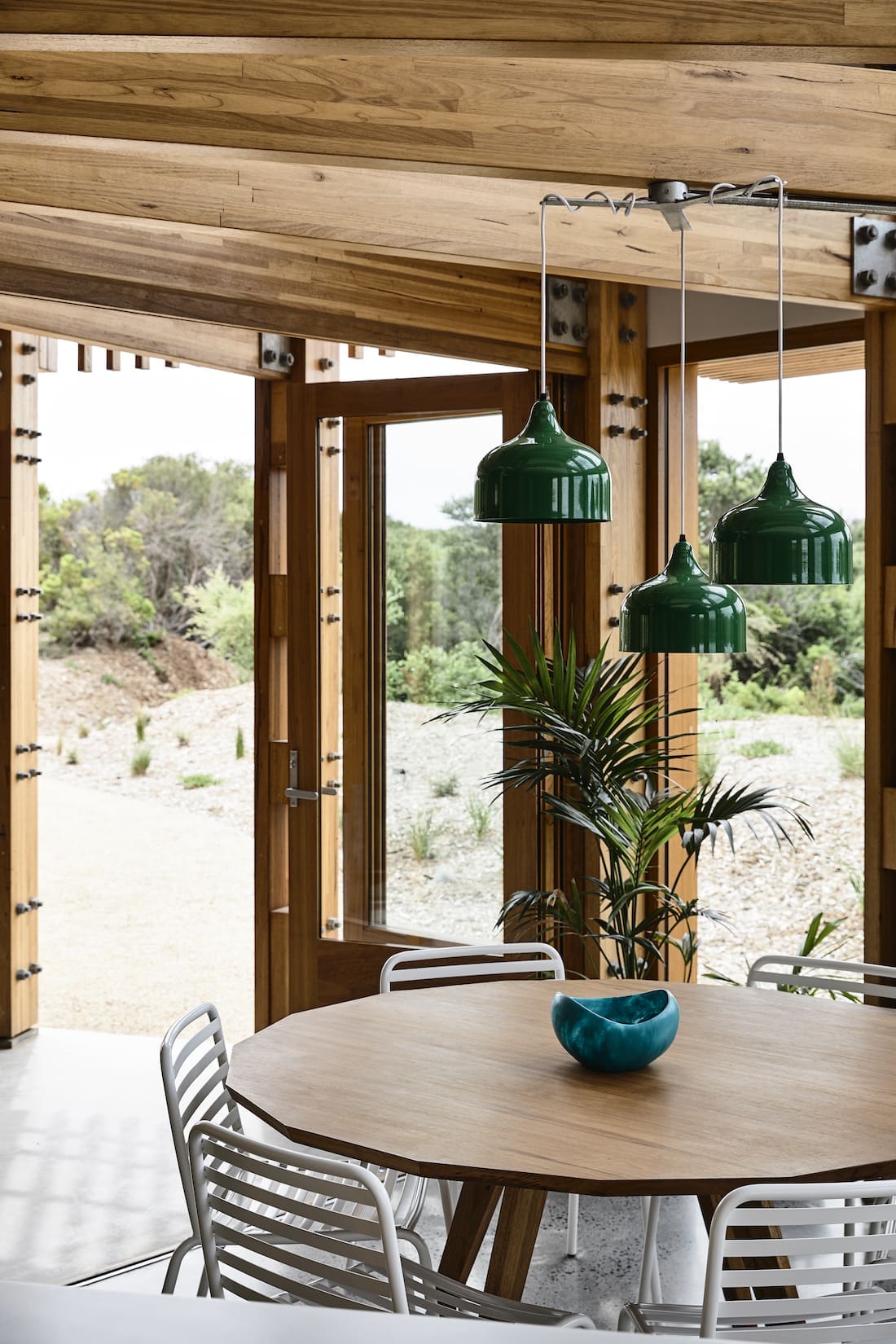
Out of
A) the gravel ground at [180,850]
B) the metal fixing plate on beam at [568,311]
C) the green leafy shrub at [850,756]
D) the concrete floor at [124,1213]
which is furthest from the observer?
the green leafy shrub at [850,756]

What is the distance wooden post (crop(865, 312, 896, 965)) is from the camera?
414 cm

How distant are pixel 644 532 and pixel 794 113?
216 centimetres

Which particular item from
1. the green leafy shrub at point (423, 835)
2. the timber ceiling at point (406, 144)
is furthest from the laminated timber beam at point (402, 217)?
the green leafy shrub at point (423, 835)

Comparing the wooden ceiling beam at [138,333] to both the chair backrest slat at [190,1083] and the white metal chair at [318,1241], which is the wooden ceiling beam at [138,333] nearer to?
the chair backrest slat at [190,1083]

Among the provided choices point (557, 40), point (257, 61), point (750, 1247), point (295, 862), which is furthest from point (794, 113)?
point (295, 862)

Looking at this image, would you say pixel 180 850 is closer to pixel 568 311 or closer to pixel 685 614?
pixel 568 311

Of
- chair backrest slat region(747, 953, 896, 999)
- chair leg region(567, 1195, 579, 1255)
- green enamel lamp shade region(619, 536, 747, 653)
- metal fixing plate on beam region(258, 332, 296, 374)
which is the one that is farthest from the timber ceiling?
chair leg region(567, 1195, 579, 1255)

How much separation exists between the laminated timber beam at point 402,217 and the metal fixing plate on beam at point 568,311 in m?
0.85

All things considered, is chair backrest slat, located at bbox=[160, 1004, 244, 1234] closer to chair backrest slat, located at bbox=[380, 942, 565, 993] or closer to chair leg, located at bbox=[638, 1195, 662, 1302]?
chair backrest slat, located at bbox=[380, 942, 565, 993]

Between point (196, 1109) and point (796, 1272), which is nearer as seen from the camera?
point (796, 1272)

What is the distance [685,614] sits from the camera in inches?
108

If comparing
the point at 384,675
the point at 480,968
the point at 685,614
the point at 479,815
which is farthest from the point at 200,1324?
the point at 384,675

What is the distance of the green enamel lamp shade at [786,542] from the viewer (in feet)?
7.92

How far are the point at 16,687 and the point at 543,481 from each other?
3.68m
